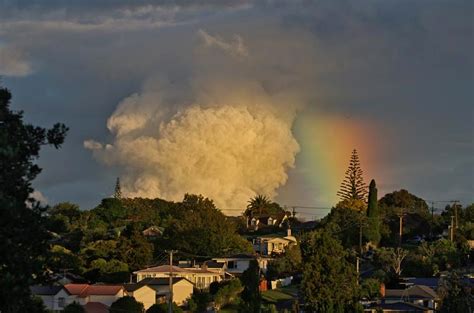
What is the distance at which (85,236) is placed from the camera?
103250 millimetres

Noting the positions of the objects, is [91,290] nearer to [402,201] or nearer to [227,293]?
[227,293]

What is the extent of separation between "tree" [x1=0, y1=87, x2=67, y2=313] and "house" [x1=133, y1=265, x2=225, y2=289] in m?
63.3

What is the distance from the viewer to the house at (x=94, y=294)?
3019 inches

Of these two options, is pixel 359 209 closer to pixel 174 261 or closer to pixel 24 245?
pixel 174 261

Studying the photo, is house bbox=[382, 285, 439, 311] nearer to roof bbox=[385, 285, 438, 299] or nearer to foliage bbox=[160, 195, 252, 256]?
roof bbox=[385, 285, 438, 299]

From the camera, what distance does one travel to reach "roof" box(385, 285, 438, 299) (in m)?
78.6

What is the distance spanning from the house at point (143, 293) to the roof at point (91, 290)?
3.42 feet

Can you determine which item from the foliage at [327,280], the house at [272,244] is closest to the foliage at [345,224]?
the house at [272,244]

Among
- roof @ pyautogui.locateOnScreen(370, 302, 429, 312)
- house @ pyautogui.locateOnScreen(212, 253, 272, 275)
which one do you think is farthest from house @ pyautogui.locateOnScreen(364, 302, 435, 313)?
house @ pyautogui.locateOnScreen(212, 253, 272, 275)

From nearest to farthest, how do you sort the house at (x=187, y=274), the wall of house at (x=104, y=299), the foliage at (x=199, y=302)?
1. the wall of house at (x=104, y=299)
2. the foliage at (x=199, y=302)
3. the house at (x=187, y=274)

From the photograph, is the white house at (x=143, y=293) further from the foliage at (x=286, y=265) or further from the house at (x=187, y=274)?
the foliage at (x=286, y=265)

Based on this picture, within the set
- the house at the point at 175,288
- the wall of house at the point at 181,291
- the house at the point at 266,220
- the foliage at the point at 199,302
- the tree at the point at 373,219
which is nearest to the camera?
the foliage at the point at 199,302

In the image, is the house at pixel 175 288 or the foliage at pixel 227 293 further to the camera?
the house at pixel 175 288

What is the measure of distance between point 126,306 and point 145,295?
7721mm
